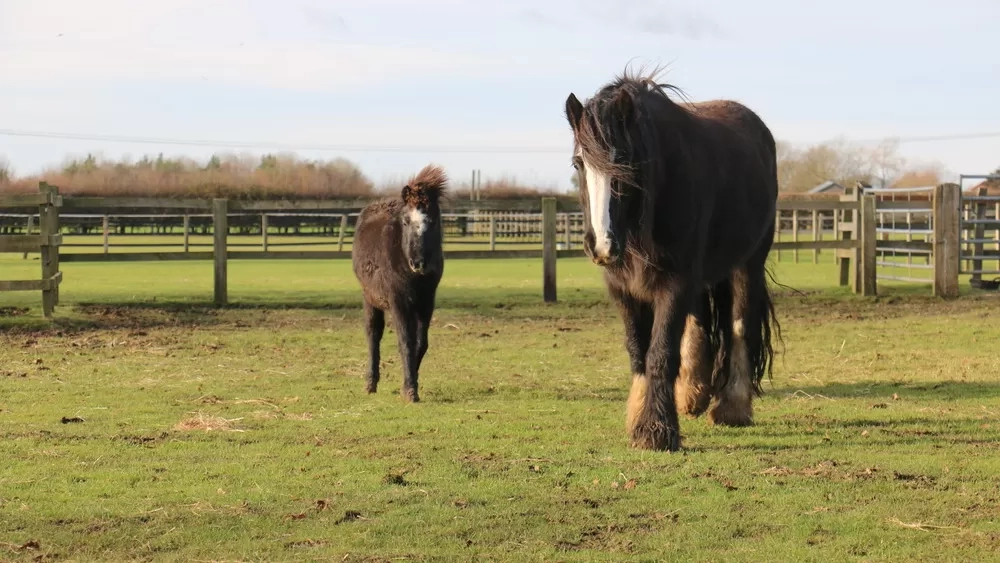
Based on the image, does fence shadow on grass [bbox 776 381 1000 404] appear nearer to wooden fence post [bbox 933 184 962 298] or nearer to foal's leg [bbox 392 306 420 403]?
foal's leg [bbox 392 306 420 403]

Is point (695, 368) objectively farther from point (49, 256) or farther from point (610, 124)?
point (49, 256)

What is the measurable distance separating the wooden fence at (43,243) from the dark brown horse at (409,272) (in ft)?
21.7

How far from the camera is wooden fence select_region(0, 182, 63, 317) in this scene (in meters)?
13.5

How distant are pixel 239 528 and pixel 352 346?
7.11 m

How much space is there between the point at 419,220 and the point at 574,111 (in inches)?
113

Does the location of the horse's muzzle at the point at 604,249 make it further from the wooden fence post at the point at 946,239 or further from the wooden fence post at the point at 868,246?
the wooden fence post at the point at 868,246

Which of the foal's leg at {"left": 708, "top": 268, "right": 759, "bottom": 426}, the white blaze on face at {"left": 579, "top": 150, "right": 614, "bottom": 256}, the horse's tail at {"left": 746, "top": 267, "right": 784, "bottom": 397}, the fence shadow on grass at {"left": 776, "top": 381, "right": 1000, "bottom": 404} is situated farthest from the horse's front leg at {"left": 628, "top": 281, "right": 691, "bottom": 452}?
the fence shadow on grass at {"left": 776, "top": 381, "right": 1000, "bottom": 404}

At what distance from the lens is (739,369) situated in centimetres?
717

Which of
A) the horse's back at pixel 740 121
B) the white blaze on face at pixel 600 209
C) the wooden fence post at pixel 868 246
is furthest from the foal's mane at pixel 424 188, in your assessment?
the wooden fence post at pixel 868 246

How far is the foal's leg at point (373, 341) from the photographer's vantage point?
8641 millimetres

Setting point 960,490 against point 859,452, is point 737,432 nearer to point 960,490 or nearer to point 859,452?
point 859,452

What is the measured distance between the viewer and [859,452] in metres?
6.00

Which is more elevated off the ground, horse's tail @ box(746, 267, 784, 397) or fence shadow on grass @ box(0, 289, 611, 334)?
horse's tail @ box(746, 267, 784, 397)

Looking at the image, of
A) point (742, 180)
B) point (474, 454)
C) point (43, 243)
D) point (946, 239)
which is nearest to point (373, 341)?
point (474, 454)
